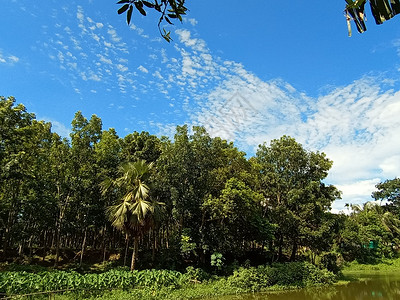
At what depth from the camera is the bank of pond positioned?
489 inches

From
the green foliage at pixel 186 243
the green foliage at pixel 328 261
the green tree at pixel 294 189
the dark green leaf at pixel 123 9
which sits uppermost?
the green tree at pixel 294 189

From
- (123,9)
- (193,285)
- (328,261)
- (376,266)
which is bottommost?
(376,266)

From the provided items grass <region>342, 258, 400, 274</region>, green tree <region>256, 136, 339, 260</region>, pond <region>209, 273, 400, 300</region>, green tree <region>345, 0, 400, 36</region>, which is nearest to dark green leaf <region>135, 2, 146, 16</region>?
green tree <region>345, 0, 400, 36</region>

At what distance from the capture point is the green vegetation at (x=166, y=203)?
1580cm

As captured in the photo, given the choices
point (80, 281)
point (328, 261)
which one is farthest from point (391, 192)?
point (80, 281)

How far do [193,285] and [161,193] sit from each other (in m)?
6.51

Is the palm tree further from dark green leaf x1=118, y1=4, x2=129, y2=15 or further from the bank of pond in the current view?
dark green leaf x1=118, y1=4, x2=129, y2=15

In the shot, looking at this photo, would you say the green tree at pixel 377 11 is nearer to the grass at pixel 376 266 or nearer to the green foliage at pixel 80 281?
the green foliage at pixel 80 281

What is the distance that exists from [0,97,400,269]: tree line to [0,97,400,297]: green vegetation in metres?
0.08

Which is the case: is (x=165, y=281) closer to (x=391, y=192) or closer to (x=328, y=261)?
(x=328, y=261)

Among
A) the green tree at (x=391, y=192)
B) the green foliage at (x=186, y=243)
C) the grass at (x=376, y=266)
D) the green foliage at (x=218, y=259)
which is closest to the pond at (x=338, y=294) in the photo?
the green foliage at (x=218, y=259)

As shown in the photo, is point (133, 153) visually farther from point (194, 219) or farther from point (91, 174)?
point (194, 219)

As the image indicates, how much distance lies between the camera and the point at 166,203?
20.5m

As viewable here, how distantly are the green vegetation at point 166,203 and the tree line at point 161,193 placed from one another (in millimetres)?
82
